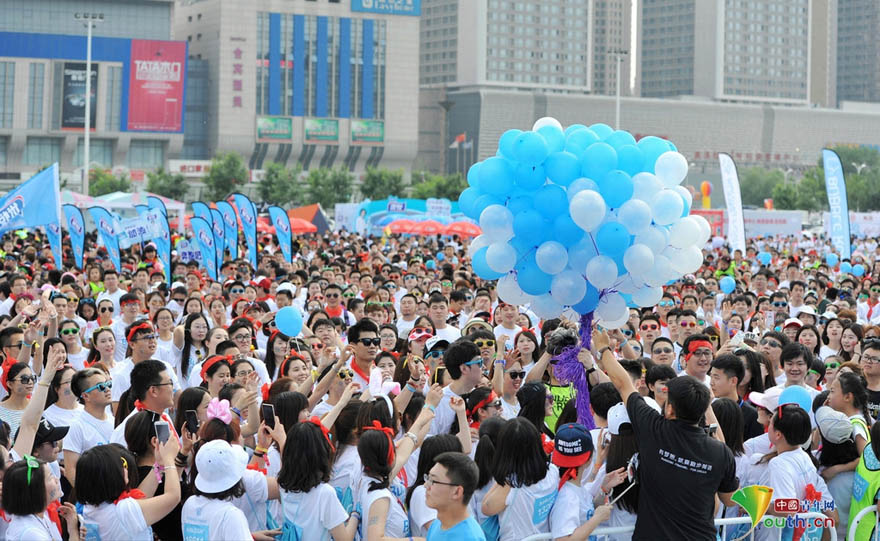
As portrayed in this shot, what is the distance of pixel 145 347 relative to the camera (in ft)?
27.9

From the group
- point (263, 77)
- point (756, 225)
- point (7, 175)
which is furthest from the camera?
point (263, 77)

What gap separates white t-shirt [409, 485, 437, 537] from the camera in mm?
5535

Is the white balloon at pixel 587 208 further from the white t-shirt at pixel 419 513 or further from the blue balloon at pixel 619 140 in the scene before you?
the white t-shirt at pixel 419 513

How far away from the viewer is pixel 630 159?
21.2 feet

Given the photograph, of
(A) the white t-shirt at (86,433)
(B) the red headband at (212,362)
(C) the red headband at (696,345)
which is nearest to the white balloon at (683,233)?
(C) the red headband at (696,345)

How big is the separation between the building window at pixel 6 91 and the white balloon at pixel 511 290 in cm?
9540

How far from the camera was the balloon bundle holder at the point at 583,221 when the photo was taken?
625 centimetres

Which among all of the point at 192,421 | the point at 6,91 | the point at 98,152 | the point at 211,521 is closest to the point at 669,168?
the point at 192,421

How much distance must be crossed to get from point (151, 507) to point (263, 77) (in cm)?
10307

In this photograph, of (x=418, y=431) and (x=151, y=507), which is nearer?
(x=151, y=507)

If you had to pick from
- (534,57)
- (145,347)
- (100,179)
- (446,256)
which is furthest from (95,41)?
(145,347)

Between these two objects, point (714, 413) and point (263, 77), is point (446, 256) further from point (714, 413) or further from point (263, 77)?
point (263, 77)

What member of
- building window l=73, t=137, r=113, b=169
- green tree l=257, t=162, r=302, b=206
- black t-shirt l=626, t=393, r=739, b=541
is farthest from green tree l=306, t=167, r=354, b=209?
black t-shirt l=626, t=393, r=739, b=541

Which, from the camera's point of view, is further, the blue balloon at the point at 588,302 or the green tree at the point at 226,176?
the green tree at the point at 226,176
